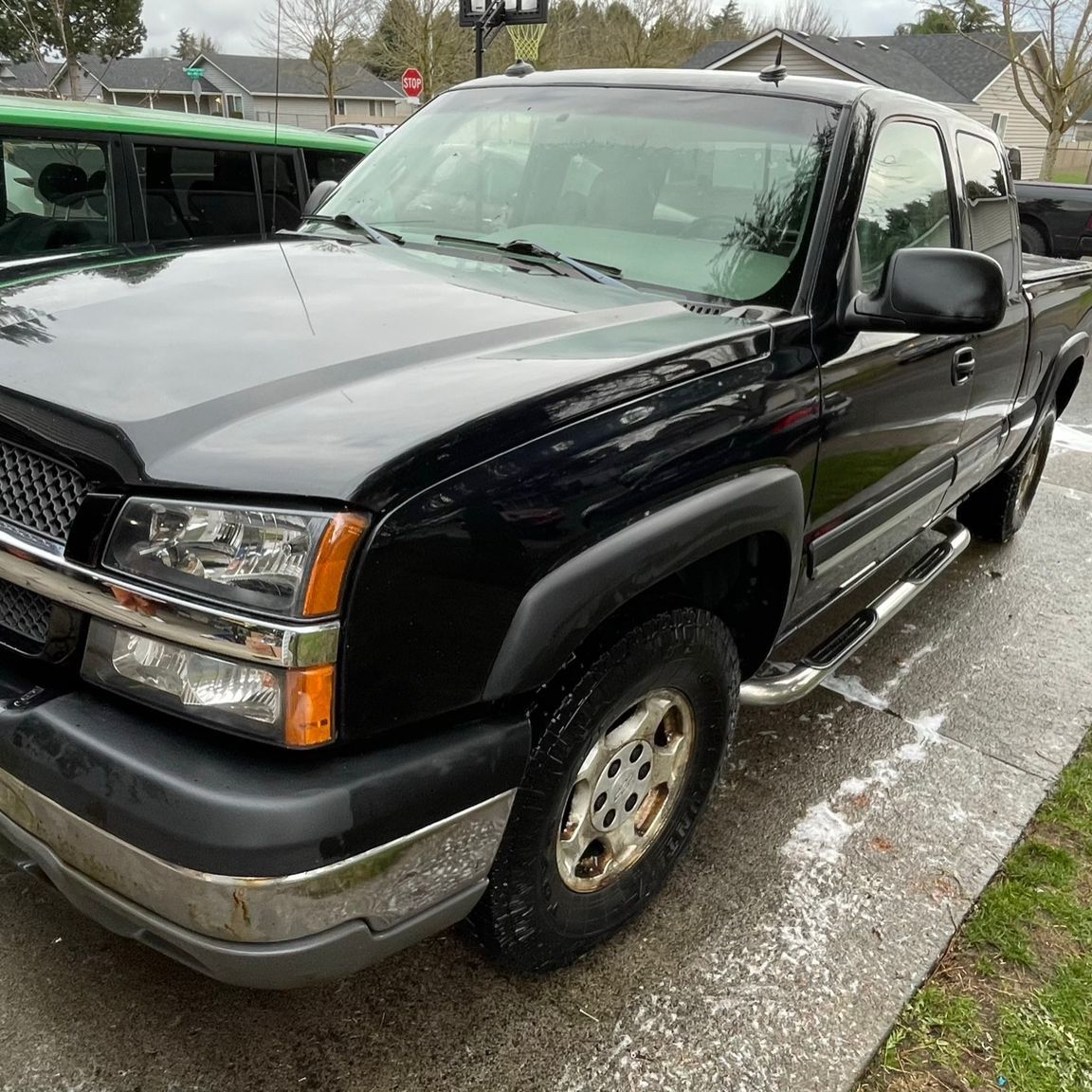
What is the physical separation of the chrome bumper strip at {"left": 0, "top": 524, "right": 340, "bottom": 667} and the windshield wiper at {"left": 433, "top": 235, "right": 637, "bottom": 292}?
1401 millimetres

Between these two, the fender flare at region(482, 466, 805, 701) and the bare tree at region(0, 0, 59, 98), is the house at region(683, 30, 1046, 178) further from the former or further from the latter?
the fender flare at region(482, 466, 805, 701)

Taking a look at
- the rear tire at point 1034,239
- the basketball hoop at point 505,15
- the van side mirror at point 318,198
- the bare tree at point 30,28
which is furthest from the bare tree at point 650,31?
the van side mirror at point 318,198

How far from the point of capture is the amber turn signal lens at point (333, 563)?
1.42 metres

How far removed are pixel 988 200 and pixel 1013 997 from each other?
8.79 ft

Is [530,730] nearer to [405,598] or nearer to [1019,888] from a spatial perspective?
[405,598]

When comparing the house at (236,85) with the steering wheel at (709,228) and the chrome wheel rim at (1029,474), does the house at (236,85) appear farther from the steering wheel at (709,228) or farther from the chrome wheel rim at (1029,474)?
the steering wheel at (709,228)

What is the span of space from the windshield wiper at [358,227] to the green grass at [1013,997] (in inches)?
92.5

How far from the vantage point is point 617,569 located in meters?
1.74

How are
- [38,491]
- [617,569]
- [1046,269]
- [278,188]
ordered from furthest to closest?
1. [278,188]
2. [1046,269]
3. [617,569]
4. [38,491]

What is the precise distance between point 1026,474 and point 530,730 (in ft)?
13.4

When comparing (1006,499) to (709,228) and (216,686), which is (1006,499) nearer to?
(709,228)

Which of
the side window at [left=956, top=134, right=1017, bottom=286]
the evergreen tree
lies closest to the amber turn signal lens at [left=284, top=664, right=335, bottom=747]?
the side window at [left=956, top=134, right=1017, bottom=286]

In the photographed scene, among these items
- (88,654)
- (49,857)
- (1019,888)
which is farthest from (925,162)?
(49,857)

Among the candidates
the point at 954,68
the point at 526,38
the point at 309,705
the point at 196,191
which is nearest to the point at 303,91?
the point at 954,68
